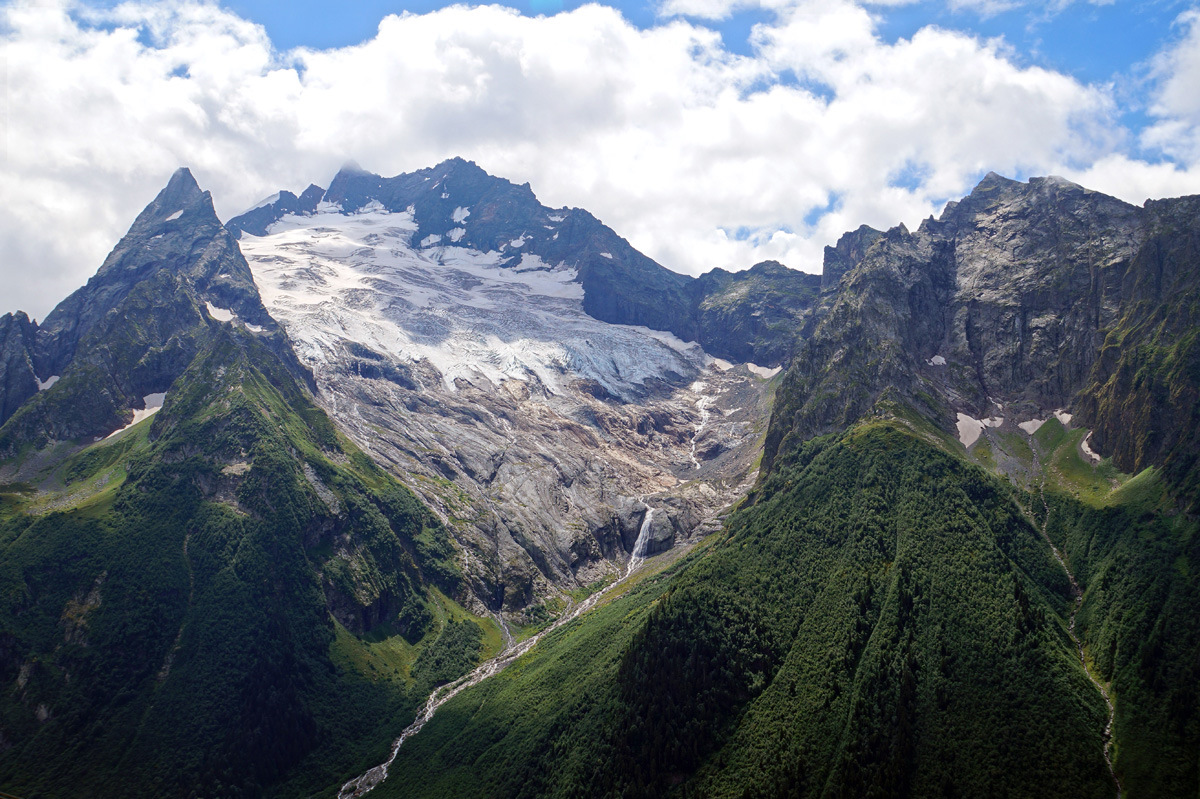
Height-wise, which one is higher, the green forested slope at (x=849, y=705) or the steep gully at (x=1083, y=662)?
the green forested slope at (x=849, y=705)

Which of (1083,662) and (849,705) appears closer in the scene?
(1083,662)

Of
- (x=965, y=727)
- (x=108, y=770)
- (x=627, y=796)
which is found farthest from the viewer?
(x=108, y=770)

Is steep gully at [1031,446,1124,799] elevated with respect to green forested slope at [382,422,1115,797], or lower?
A: lower

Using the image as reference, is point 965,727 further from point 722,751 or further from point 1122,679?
point 722,751

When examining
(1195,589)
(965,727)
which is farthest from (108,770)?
(1195,589)

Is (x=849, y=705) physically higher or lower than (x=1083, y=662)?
higher

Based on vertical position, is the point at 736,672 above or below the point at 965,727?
above

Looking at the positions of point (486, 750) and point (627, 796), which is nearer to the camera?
point (627, 796)

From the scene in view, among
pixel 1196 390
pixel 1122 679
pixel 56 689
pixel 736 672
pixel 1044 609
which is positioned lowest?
pixel 1122 679

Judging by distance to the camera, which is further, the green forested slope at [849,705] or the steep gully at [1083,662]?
the green forested slope at [849,705]

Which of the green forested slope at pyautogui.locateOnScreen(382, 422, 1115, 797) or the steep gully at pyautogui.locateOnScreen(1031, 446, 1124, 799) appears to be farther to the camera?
the green forested slope at pyautogui.locateOnScreen(382, 422, 1115, 797)

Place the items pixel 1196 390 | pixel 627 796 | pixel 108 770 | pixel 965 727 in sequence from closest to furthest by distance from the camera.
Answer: pixel 965 727, pixel 627 796, pixel 108 770, pixel 1196 390
